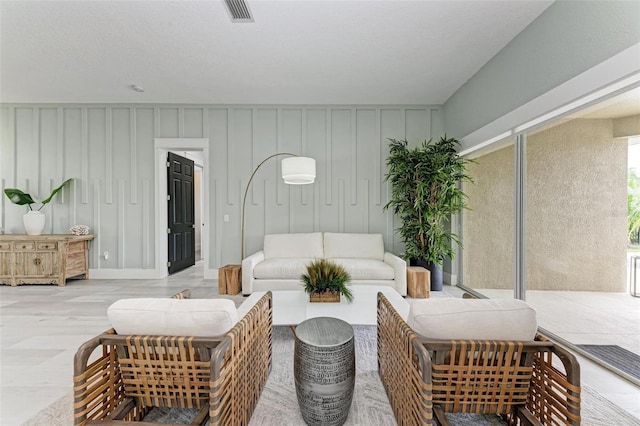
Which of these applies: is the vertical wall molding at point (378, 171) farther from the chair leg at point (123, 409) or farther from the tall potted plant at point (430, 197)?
the chair leg at point (123, 409)

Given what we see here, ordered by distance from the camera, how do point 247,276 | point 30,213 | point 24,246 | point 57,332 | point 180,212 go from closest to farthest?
point 57,332
point 247,276
point 24,246
point 30,213
point 180,212

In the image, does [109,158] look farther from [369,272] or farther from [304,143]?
[369,272]

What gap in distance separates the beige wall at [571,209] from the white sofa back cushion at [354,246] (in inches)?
61.6

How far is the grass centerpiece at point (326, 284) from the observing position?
2520 millimetres

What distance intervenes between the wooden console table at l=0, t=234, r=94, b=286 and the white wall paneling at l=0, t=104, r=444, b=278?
1.75 ft

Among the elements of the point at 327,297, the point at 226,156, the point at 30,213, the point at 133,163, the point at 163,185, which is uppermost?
the point at 226,156

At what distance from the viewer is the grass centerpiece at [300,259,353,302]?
2520 mm

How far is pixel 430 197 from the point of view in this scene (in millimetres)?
3971

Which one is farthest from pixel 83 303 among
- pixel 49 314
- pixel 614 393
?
pixel 614 393

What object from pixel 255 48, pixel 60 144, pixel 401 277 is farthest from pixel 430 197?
pixel 60 144

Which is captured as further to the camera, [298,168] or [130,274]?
[130,274]

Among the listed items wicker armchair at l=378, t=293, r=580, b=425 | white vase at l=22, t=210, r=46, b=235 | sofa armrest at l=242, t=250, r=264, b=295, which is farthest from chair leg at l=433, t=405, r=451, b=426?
white vase at l=22, t=210, r=46, b=235

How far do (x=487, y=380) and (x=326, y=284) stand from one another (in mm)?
1480

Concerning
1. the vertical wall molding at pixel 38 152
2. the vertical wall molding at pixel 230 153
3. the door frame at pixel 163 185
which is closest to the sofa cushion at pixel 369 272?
the vertical wall molding at pixel 230 153
